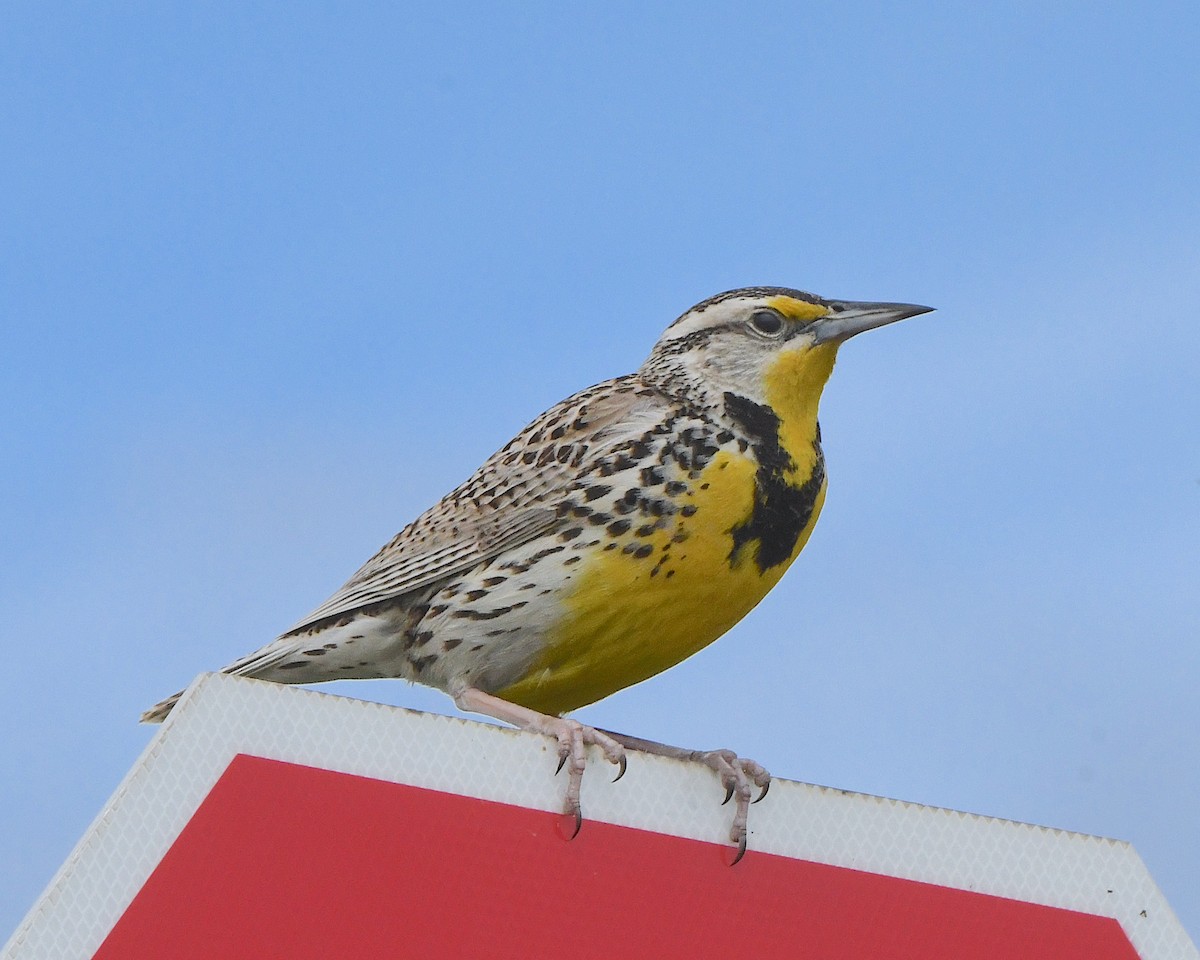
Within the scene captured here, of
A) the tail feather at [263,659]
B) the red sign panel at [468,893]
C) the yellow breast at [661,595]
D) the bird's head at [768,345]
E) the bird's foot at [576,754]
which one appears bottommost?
the red sign panel at [468,893]

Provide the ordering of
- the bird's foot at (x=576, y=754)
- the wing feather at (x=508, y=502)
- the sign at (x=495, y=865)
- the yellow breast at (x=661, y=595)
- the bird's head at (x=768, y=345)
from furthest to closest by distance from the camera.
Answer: the bird's head at (x=768, y=345) → the wing feather at (x=508, y=502) → the yellow breast at (x=661, y=595) → the bird's foot at (x=576, y=754) → the sign at (x=495, y=865)

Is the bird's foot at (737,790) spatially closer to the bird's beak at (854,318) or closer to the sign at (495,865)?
the sign at (495,865)

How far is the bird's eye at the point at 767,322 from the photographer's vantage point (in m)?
3.67

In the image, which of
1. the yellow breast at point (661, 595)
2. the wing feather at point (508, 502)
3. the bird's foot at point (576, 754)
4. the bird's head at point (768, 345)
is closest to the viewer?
the bird's foot at point (576, 754)

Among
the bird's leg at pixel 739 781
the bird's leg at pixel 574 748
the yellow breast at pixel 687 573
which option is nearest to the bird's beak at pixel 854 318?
the yellow breast at pixel 687 573

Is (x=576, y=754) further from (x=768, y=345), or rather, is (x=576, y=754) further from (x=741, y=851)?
(x=768, y=345)

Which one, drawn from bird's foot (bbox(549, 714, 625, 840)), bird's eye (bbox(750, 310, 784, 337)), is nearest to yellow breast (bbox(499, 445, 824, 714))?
bird's eye (bbox(750, 310, 784, 337))

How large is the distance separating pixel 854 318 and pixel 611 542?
0.85m

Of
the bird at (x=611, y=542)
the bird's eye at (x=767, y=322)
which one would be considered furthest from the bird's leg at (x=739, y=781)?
the bird's eye at (x=767, y=322)

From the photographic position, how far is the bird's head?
3.58 metres

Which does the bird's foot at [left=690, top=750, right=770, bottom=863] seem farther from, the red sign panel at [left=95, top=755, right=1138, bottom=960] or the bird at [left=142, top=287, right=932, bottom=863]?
the bird at [left=142, top=287, right=932, bottom=863]

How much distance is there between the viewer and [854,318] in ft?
11.8

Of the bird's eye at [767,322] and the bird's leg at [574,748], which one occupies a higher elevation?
the bird's eye at [767,322]

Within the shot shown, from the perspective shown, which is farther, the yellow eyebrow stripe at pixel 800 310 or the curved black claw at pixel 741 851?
the yellow eyebrow stripe at pixel 800 310
